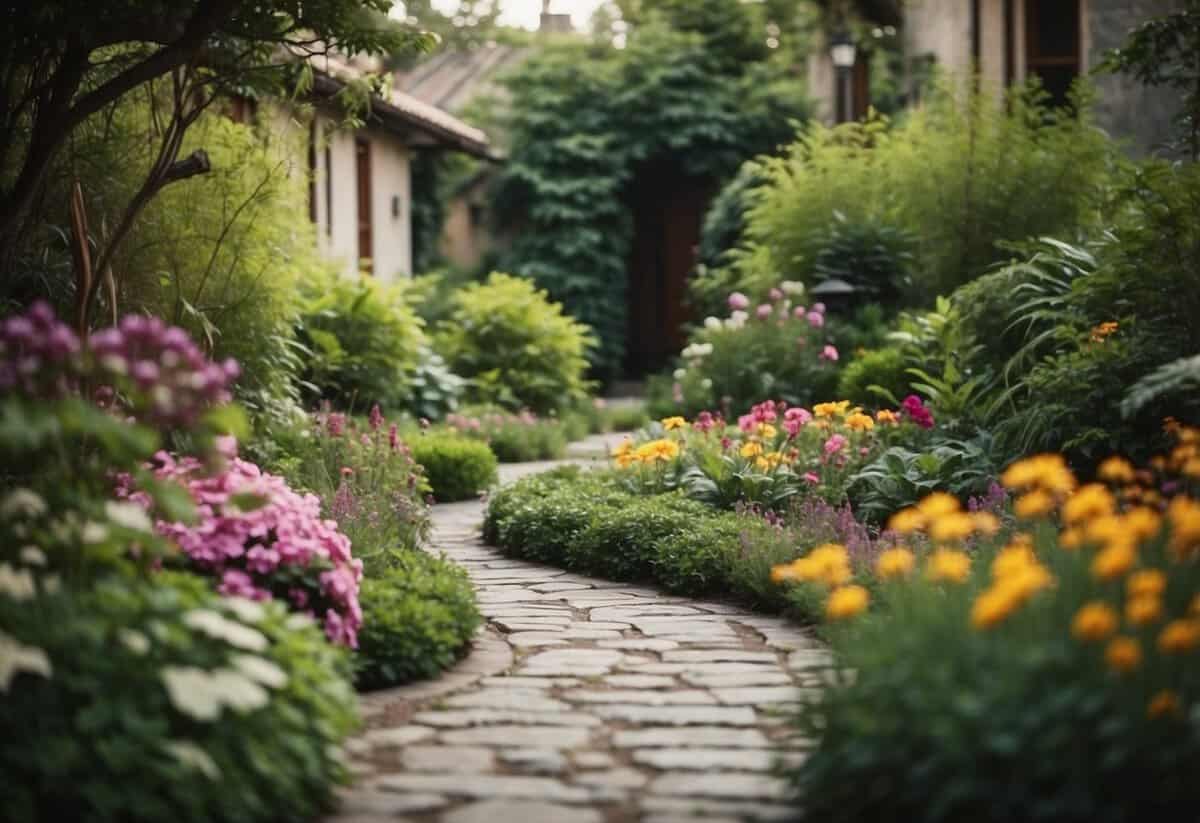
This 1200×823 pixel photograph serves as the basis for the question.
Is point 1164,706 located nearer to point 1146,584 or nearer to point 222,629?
point 1146,584

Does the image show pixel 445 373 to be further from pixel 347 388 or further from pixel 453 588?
pixel 453 588

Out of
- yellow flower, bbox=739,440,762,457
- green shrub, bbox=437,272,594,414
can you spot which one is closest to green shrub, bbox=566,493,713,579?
yellow flower, bbox=739,440,762,457

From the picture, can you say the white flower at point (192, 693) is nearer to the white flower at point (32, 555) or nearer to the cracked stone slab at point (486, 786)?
the white flower at point (32, 555)

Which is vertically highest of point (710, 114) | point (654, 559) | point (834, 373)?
point (710, 114)

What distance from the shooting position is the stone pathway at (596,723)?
11.8 ft

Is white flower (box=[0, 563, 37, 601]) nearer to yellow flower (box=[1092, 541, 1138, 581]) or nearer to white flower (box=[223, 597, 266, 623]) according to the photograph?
white flower (box=[223, 597, 266, 623])

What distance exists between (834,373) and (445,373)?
416 centimetres

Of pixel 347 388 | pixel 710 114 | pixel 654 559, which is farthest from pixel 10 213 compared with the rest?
pixel 710 114

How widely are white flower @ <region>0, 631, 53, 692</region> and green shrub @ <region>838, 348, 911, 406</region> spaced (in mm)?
8404

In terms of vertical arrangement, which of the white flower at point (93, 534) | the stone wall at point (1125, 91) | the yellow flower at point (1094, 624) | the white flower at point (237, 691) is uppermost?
the stone wall at point (1125, 91)

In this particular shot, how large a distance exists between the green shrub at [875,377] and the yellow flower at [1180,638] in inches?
306

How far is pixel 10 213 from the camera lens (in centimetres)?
625

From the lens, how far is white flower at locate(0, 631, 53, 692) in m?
3.07

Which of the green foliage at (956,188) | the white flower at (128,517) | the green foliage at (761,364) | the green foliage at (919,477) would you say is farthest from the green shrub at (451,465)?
the white flower at (128,517)
